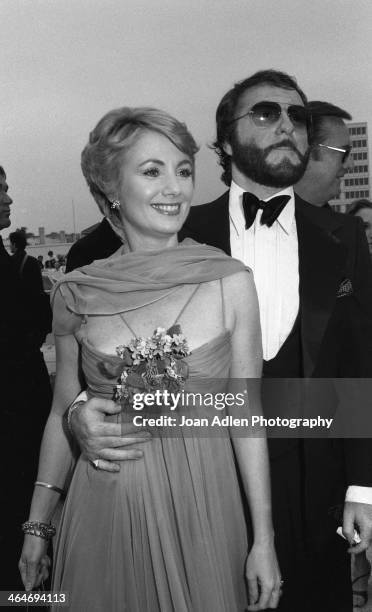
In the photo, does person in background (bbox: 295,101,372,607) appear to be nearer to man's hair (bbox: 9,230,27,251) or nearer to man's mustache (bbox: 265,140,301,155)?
man's mustache (bbox: 265,140,301,155)

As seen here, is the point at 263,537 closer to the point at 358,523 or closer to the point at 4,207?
the point at 358,523

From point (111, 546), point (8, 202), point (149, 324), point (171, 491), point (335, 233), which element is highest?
point (8, 202)

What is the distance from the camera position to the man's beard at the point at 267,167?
2.12 m

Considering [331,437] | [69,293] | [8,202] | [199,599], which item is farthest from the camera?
[8,202]

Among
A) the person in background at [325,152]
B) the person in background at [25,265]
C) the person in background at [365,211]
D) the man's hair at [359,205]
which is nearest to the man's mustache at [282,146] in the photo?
the person in background at [325,152]

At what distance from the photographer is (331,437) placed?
2.10m

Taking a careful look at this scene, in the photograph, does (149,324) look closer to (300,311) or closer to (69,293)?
(69,293)

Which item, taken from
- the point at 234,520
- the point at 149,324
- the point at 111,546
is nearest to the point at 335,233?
the point at 149,324

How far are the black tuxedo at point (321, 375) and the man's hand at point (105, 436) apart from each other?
45cm

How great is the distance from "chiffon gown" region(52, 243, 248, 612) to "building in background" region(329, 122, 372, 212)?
4.05 feet

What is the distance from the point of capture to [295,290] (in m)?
2.10

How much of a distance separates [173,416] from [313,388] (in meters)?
0.44

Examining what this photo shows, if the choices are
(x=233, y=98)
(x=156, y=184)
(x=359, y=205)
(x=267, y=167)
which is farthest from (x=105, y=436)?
(x=359, y=205)

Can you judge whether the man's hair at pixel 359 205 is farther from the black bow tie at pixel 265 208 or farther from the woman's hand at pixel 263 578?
the woman's hand at pixel 263 578
